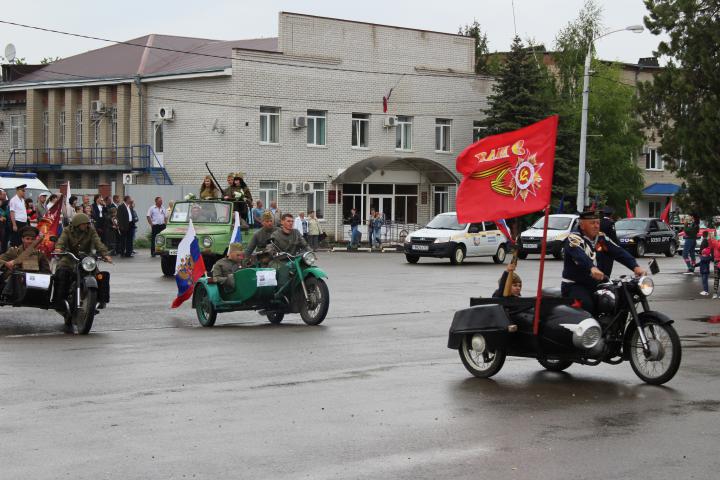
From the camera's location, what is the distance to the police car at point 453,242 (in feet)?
112

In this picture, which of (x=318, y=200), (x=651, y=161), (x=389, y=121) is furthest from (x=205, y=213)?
(x=651, y=161)

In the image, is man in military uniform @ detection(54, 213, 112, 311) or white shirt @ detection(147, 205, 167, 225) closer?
man in military uniform @ detection(54, 213, 112, 311)

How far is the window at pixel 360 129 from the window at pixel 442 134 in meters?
4.46

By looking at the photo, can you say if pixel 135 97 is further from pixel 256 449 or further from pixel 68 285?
pixel 256 449

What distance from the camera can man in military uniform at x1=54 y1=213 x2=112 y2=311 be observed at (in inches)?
591

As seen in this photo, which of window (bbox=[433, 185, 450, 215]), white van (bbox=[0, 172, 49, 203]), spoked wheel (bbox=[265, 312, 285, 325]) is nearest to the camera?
spoked wheel (bbox=[265, 312, 285, 325])

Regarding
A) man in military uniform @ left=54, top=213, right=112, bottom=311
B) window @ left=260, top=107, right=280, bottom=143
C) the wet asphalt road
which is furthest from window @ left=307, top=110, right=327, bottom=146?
man in military uniform @ left=54, top=213, right=112, bottom=311

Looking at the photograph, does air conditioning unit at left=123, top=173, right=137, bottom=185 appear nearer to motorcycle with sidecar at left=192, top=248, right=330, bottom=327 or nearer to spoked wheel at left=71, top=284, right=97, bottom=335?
motorcycle with sidecar at left=192, top=248, right=330, bottom=327

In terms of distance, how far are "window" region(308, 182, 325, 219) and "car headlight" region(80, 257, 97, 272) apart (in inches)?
1392

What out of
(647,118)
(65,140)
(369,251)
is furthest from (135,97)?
(647,118)

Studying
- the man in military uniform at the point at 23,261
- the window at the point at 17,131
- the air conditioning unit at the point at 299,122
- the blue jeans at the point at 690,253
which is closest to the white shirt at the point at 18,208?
the man in military uniform at the point at 23,261

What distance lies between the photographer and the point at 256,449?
24.8 feet

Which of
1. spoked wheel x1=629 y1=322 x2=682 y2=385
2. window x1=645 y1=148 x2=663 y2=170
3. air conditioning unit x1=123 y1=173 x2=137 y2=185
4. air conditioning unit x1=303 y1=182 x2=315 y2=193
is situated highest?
window x1=645 y1=148 x2=663 y2=170

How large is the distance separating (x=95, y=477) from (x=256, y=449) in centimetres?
120
